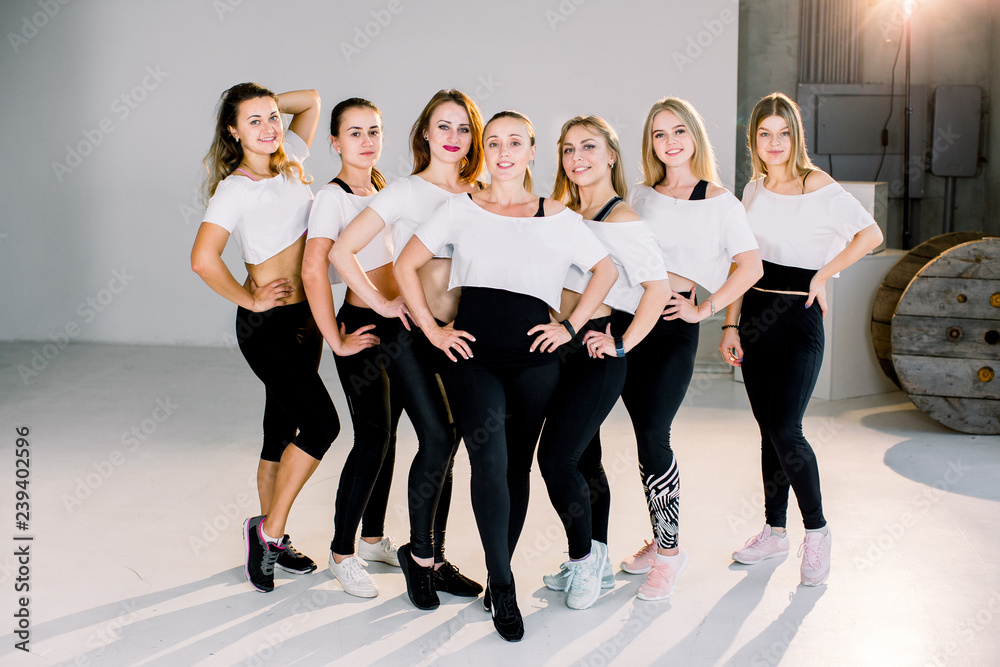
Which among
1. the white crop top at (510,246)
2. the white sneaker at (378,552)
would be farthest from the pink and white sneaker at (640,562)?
the white crop top at (510,246)

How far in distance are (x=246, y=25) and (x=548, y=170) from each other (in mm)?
2532

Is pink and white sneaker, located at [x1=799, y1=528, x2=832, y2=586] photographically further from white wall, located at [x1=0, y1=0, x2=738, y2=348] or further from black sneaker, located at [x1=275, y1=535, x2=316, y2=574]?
white wall, located at [x1=0, y1=0, x2=738, y2=348]

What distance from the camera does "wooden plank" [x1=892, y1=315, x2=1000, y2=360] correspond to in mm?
4441

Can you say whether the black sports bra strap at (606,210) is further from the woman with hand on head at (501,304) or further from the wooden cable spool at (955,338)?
the wooden cable spool at (955,338)

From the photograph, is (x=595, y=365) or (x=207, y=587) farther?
(x=207, y=587)

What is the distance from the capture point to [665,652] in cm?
242

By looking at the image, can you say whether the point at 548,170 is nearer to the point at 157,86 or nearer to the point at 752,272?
the point at 157,86

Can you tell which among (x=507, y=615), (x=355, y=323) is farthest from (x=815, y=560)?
(x=355, y=323)

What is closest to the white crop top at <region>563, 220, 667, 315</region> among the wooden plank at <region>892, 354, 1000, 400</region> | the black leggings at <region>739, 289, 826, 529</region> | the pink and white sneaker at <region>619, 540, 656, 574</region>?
the black leggings at <region>739, 289, 826, 529</region>

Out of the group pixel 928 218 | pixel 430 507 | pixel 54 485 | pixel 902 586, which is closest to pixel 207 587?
pixel 430 507

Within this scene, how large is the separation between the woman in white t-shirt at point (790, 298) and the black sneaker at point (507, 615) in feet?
3.06

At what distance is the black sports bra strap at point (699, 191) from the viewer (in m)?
2.68

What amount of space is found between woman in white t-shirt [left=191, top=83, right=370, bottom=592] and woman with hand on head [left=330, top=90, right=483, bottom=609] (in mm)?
161

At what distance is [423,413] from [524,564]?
771 mm
